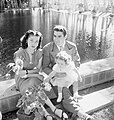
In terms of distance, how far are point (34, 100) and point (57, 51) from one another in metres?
0.79

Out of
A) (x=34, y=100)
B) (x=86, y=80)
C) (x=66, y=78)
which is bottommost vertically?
(x=86, y=80)

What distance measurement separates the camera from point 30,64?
7.69 feet

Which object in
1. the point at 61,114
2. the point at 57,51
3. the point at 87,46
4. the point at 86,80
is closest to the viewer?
the point at 61,114

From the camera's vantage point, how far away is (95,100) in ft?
8.36

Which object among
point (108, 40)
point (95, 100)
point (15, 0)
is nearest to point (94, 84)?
point (95, 100)

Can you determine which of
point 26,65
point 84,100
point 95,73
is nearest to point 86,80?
point 95,73

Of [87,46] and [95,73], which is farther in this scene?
[87,46]

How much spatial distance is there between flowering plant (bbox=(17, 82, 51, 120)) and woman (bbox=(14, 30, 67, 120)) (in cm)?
12

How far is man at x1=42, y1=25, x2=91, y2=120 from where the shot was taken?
6.97 ft

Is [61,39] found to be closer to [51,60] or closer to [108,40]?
[51,60]

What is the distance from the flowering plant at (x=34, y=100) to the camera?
191cm

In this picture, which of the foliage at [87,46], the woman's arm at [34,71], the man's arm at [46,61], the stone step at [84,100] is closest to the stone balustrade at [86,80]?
the stone step at [84,100]

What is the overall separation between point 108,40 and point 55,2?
12.3 metres

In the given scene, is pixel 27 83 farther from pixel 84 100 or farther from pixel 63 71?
pixel 84 100
